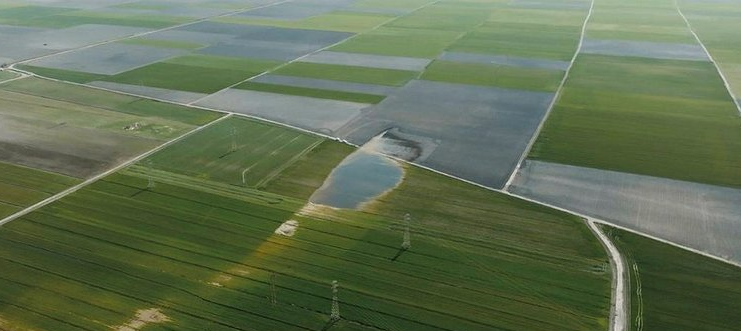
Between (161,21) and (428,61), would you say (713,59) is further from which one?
(161,21)

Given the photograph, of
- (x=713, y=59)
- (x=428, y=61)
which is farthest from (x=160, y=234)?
(x=713, y=59)

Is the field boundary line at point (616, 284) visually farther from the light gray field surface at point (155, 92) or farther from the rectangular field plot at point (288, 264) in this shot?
the light gray field surface at point (155, 92)

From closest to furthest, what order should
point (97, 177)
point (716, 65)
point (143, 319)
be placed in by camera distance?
point (143, 319)
point (97, 177)
point (716, 65)

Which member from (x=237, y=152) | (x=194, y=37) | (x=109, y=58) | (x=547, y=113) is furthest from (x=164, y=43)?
(x=547, y=113)

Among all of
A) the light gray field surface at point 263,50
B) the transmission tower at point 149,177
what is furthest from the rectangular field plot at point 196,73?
the transmission tower at point 149,177

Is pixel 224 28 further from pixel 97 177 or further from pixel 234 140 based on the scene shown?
pixel 97 177
